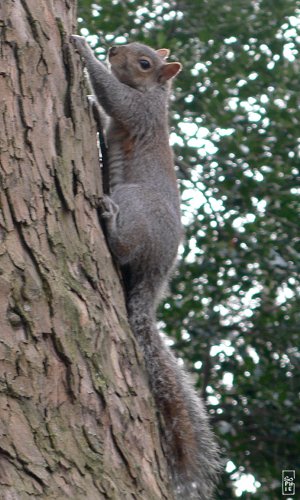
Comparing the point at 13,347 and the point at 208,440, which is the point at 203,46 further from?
the point at 13,347

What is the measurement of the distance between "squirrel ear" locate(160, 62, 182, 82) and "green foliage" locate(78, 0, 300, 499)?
0.97 m

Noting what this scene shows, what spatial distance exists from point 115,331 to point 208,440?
0.63 metres

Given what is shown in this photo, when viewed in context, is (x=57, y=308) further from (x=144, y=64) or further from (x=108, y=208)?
(x=144, y=64)

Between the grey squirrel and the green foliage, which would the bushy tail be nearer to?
the grey squirrel

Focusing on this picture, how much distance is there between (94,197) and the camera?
3.07 metres

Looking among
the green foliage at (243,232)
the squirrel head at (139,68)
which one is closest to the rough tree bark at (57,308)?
the squirrel head at (139,68)

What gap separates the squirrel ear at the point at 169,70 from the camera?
15.3ft

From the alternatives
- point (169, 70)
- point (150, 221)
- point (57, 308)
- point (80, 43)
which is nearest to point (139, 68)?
point (169, 70)

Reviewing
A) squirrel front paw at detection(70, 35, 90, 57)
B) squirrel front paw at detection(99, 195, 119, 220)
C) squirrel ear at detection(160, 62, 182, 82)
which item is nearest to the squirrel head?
squirrel ear at detection(160, 62, 182, 82)

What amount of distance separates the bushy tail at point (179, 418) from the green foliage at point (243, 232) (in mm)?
2307

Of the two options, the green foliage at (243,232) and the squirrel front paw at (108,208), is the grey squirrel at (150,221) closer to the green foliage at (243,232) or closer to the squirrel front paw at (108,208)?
the squirrel front paw at (108,208)

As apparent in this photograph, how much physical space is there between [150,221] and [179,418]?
92 centimetres

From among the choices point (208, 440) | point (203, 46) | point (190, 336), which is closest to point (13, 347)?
point (208, 440)

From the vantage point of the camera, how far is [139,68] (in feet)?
15.4
